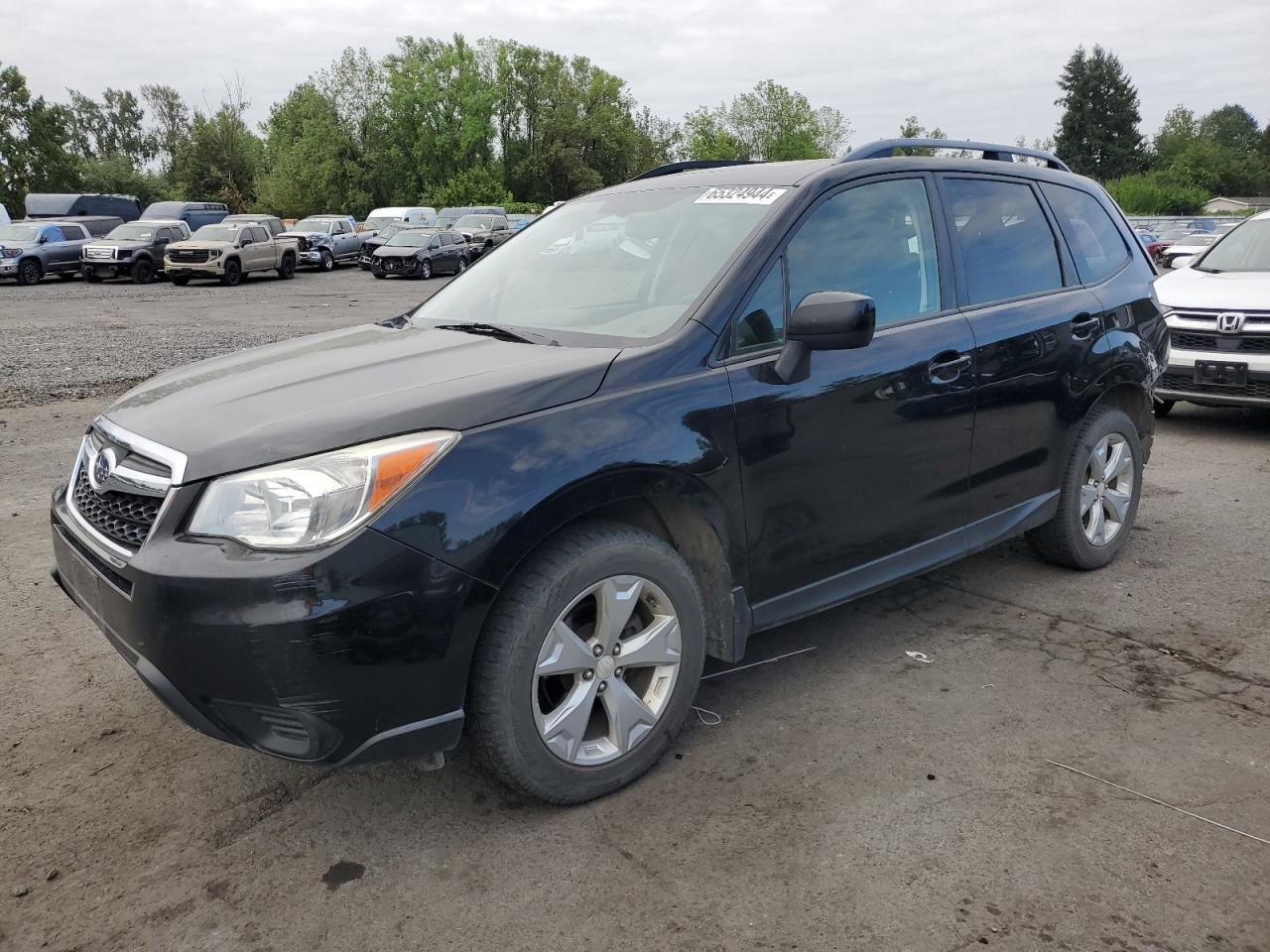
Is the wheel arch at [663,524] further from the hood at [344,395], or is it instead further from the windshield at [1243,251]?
the windshield at [1243,251]

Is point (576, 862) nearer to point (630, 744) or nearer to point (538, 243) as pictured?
point (630, 744)

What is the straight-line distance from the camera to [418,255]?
104ft

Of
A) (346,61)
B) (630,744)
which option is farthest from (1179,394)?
(346,61)

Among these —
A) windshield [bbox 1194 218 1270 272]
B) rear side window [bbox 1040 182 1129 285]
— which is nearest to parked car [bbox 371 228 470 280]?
windshield [bbox 1194 218 1270 272]

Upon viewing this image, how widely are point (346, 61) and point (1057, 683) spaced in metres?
81.0

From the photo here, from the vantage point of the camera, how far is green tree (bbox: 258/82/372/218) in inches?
2790

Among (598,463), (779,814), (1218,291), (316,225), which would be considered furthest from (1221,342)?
(316,225)

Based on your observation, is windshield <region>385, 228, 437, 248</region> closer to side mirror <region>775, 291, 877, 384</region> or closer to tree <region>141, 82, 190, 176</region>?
side mirror <region>775, 291, 877, 384</region>

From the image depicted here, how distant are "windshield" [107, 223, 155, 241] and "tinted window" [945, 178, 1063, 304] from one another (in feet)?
94.3

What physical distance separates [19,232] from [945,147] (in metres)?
30.1

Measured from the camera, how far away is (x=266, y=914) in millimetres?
2555

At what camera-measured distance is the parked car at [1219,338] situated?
756 centimetres

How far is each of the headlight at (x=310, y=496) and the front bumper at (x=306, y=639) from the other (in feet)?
0.15

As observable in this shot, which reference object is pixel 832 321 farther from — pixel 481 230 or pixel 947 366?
pixel 481 230
